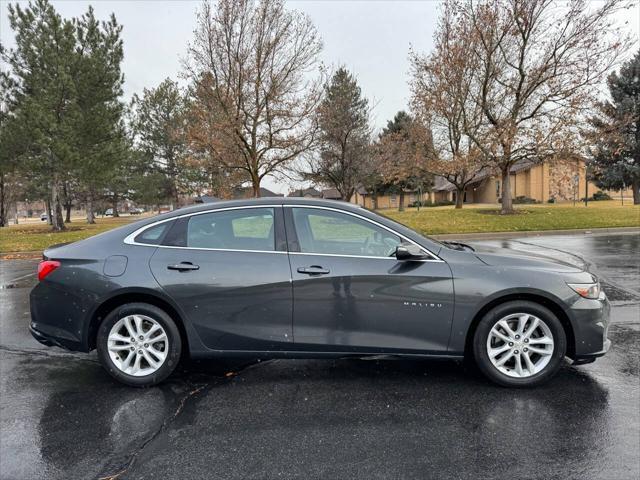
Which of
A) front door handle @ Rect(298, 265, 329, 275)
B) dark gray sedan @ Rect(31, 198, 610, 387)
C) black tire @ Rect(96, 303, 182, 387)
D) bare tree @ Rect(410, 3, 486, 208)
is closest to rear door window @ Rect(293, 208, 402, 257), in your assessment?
dark gray sedan @ Rect(31, 198, 610, 387)

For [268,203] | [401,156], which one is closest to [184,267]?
[268,203]

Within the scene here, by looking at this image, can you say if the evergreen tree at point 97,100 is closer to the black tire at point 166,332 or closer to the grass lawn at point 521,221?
the grass lawn at point 521,221

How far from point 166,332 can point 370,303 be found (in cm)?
171

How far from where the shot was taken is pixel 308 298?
3246 mm

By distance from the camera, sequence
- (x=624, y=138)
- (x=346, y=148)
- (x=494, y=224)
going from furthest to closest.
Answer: (x=346, y=148) < (x=624, y=138) < (x=494, y=224)

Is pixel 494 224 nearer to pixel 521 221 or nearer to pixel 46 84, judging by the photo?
pixel 521 221

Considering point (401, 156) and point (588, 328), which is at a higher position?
point (401, 156)

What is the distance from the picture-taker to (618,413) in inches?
112

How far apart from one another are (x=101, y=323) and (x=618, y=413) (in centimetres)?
403

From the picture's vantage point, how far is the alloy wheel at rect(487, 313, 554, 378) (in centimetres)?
324

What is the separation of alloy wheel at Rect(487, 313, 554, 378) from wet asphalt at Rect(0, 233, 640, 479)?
0.57ft

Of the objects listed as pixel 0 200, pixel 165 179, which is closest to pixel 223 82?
pixel 0 200

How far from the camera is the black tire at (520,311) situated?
3219 mm

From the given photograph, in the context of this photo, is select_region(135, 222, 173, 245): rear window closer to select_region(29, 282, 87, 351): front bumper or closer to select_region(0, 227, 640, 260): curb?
select_region(29, 282, 87, 351): front bumper
